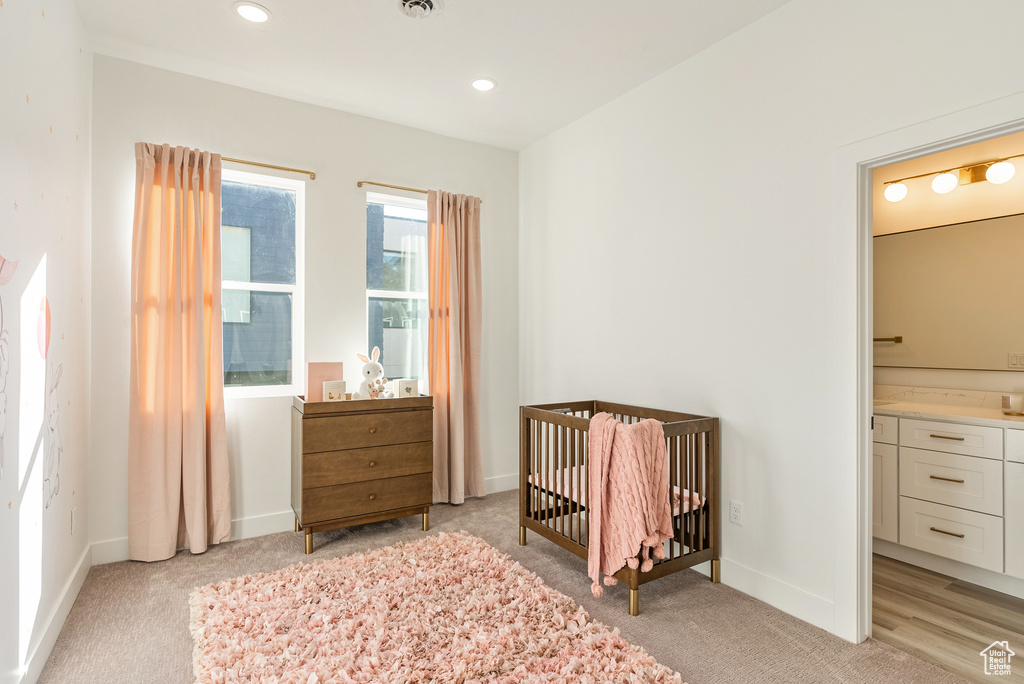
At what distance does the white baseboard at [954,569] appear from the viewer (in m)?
2.37

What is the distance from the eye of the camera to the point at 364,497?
293cm

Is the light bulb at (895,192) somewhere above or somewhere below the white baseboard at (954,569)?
above

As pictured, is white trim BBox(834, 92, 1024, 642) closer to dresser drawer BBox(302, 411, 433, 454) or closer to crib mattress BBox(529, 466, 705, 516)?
crib mattress BBox(529, 466, 705, 516)

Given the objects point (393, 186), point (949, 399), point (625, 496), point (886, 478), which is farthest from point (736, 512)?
point (393, 186)

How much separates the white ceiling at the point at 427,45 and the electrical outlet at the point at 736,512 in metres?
2.16

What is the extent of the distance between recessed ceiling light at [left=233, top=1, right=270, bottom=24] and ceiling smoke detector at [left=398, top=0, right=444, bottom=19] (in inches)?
23.6

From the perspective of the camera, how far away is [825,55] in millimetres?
2137

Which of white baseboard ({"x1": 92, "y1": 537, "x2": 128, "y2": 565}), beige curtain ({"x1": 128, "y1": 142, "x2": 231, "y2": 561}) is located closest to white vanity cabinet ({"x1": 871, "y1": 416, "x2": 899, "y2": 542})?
beige curtain ({"x1": 128, "y1": 142, "x2": 231, "y2": 561})

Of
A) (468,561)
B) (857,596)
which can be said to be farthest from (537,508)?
(857,596)

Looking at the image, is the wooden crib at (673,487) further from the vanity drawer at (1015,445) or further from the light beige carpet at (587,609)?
the vanity drawer at (1015,445)

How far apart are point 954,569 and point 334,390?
318 cm

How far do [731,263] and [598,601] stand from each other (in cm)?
161

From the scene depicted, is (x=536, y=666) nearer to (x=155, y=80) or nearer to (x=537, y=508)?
(x=537, y=508)

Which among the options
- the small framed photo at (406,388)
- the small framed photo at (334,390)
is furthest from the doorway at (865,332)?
the small framed photo at (334,390)
